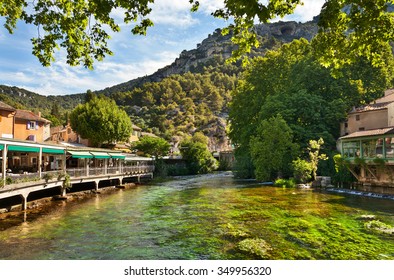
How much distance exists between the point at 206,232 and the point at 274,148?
25934 mm

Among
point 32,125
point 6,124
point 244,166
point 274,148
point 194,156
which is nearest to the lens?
point 6,124

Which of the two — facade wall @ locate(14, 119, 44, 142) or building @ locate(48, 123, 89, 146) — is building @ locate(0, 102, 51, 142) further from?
building @ locate(48, 123, 89, 146)

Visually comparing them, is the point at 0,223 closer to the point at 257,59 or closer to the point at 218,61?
the point at 257,59

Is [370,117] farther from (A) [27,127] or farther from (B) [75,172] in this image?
(A) [27,127]

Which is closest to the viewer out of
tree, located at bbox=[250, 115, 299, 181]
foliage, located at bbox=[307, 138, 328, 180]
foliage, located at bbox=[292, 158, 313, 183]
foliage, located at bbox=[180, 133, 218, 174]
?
foliage, located at bbox=[307, 138, 328, 180]

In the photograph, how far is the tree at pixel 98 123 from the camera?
50281 millimetres

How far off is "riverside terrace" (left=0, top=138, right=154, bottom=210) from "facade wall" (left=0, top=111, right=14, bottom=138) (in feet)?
8.10

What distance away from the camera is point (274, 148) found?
38.2 metres

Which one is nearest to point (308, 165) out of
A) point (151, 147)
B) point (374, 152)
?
point (374, 152)

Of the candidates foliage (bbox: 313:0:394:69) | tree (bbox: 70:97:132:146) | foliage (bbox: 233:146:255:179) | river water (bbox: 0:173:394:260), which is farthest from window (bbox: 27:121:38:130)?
foliage (bbox: 313:0:394:69)

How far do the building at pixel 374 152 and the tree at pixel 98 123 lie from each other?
3553 cm

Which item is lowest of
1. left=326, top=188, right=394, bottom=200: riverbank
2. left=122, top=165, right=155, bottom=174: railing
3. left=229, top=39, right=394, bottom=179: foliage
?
left=326, top=188, right=394, bottom=200: riverbank

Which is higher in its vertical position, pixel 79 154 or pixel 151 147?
pixel 151 147

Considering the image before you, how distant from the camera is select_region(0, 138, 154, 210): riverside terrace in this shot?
19.8 metres
